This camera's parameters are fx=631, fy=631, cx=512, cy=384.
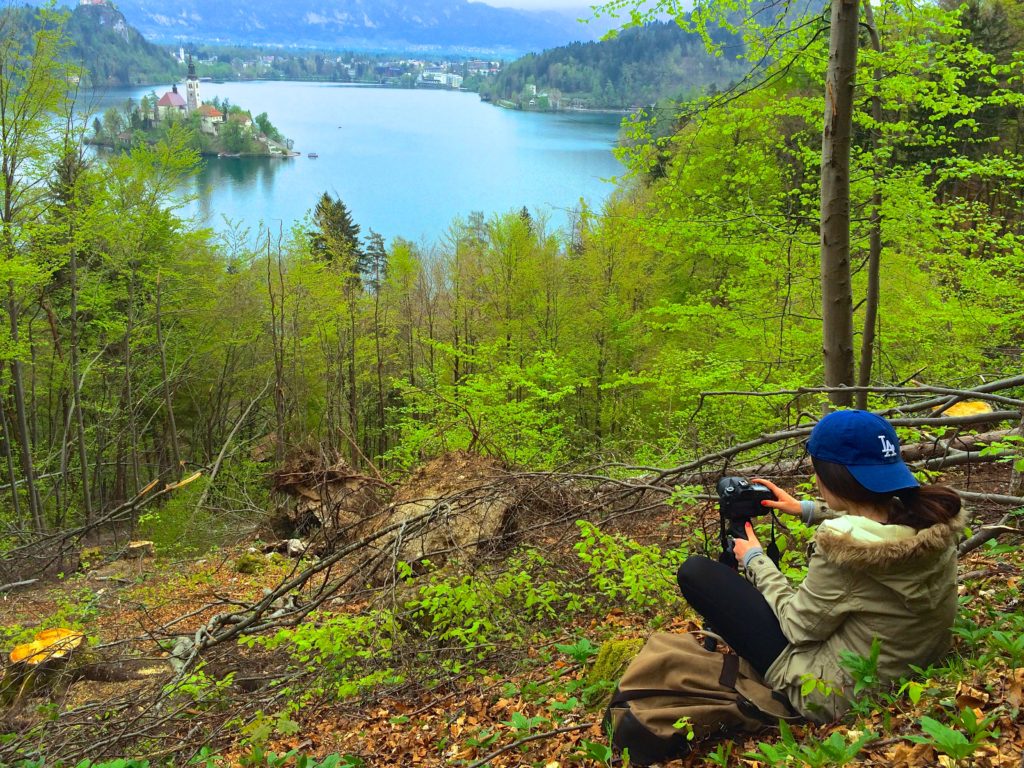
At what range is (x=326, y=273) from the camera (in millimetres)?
19922

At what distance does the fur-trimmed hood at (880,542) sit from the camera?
200cm

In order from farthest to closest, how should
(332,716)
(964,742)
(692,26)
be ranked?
(692,26) → (332,716) → (964,742)

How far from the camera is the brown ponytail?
2.06m

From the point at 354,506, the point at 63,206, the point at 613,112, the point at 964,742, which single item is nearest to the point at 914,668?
the point at 964,742

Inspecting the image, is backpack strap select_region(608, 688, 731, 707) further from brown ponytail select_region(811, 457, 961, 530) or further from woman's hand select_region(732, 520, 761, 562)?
brown ponytail select_region(811, 457, 961, 530)

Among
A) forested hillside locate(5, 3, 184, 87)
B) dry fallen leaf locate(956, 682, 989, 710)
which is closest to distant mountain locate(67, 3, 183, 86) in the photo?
forested hillside locate(5, 3, 184, 87)

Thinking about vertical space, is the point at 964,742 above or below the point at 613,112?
below

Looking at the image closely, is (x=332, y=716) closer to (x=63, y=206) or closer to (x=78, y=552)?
(x=78, y=552)

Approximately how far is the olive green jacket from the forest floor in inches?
4.5

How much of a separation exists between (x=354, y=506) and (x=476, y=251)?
1331 centimetres

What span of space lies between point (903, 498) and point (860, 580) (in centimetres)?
32

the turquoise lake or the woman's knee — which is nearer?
the woman's knee

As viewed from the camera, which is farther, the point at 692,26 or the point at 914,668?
the point at 692,26

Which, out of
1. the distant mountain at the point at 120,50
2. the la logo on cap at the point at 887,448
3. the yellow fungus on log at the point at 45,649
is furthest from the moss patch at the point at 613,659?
the distant mountain at the point at 120,50
